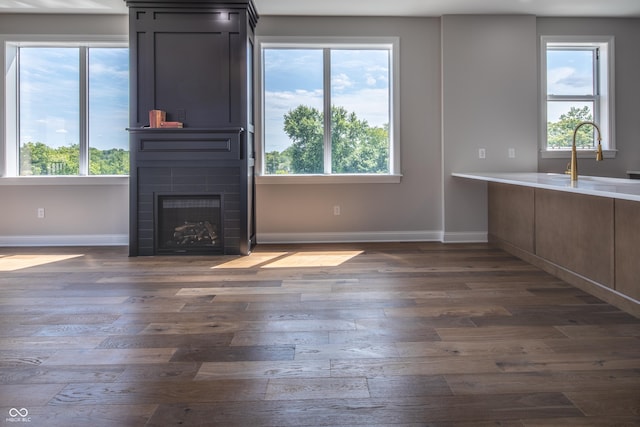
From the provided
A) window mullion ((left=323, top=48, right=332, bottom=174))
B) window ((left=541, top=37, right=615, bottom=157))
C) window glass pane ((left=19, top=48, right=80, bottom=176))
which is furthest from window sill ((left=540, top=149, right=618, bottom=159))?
window glass pane ((left=19, top=48, right=80, bottom=176))

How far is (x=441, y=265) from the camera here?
4.25m

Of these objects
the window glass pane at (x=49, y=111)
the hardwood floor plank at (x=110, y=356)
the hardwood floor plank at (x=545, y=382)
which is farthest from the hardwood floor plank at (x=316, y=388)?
the window glass pane at (x=49, y=111)

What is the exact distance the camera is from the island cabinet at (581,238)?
2834 millimetres

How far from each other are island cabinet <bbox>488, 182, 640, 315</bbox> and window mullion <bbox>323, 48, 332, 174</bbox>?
1955 mm

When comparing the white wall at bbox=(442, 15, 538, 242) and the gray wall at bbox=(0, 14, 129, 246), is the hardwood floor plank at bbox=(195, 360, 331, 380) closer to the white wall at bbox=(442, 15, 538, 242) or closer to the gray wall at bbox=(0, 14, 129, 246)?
the white wall at bbox=(442, 15, 538, 242)

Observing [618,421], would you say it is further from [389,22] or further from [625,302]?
[389,22]

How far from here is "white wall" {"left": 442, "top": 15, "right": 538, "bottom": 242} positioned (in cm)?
543

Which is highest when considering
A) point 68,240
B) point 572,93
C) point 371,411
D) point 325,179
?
point 572,93

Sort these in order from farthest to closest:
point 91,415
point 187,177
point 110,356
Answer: point 187,177 < point 110,356 < point 91,415

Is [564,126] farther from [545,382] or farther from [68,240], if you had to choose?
[68,240]

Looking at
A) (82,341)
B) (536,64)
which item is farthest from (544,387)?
(536,64)

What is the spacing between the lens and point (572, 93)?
561 cm

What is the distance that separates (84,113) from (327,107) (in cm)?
271

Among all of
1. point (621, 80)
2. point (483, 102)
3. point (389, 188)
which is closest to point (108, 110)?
point (389, 188)
